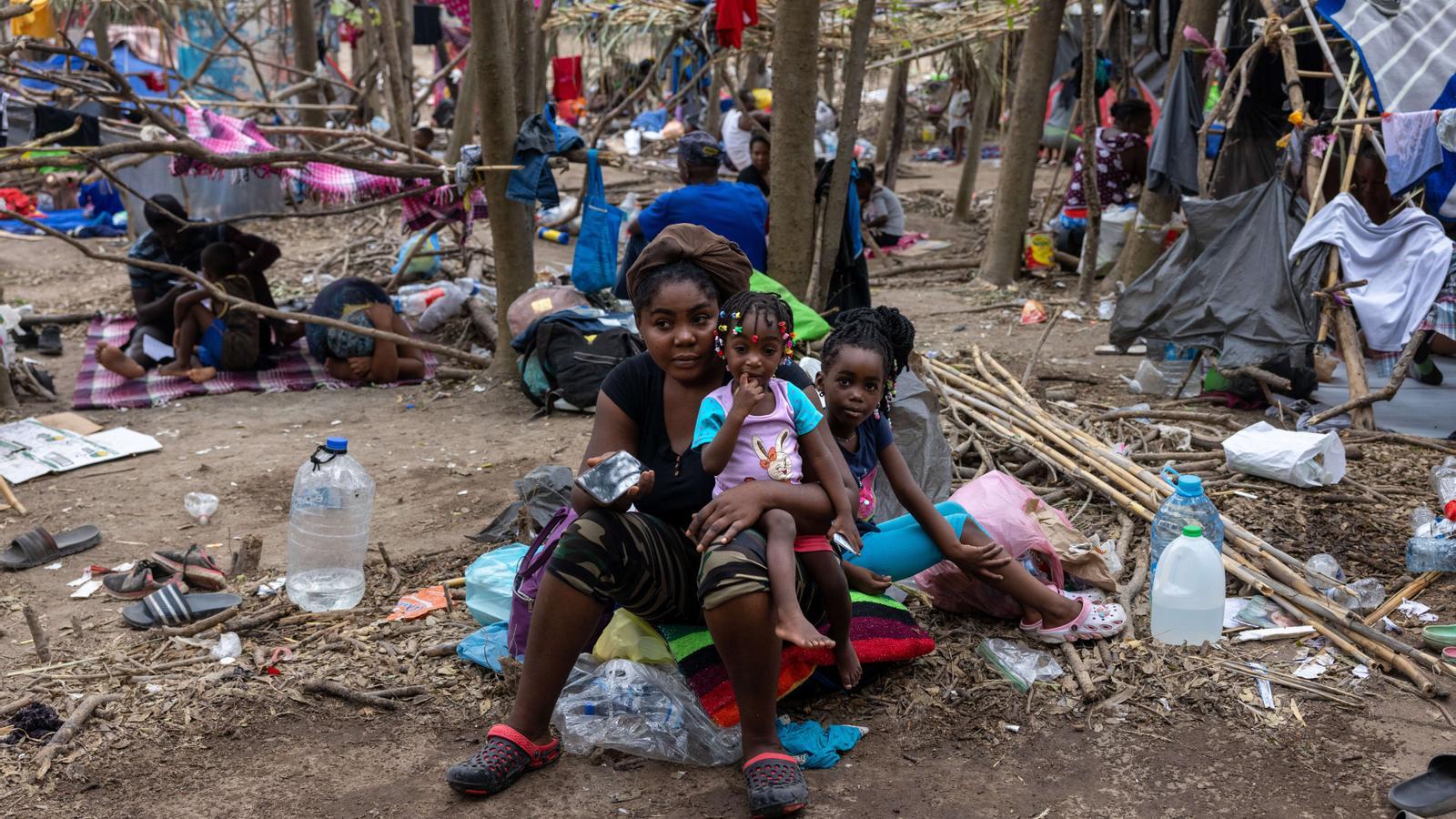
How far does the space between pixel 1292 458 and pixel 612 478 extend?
290 cm

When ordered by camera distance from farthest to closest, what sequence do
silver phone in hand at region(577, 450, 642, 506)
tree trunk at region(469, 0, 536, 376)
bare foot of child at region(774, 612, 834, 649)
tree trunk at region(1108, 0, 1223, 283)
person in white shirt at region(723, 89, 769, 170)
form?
person in white shirt at region(723, 89, 769, 170)
tree trunk at region(1108, 0, 1223, 283)
tree trunk at region(469, 0, 536, 376)
silver phone in hand at region(577, 450, 642, 506)
bare foot of child at region(774, 612, 834, 649)

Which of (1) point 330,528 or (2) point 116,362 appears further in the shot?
(2) point 116,362

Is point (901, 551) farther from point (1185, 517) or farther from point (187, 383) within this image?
point (187, 383)

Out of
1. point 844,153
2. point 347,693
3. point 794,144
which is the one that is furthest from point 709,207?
point 347,693

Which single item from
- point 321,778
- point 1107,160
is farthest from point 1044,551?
point 1107,160

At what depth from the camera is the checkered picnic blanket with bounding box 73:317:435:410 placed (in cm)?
688

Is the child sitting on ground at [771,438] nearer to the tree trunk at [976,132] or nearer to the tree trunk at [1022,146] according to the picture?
the tree trunk at [1022,146]

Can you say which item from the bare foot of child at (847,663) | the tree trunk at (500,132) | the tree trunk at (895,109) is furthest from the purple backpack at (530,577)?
the tree trunk at (895,109)

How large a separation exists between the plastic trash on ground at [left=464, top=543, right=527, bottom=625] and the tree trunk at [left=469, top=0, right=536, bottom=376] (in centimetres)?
316

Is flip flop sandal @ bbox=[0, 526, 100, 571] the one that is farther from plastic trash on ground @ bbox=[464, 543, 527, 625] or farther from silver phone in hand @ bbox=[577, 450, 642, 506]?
silver phone in hand @ bbox=[577, 450, 642, 506]

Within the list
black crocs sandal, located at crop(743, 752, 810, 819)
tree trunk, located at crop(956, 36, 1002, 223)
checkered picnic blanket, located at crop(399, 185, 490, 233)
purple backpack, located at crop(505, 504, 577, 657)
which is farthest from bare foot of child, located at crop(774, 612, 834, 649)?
tree trunk, located at crop(956, 36, 1002, 223)

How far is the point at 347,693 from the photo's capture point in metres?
3.13

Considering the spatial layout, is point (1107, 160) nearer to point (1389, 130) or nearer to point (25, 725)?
point (1389, 130)

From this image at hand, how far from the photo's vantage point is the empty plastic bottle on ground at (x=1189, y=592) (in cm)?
321
